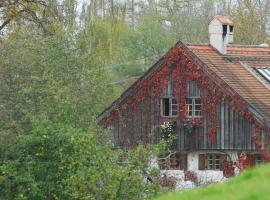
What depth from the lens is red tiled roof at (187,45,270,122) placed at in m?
32.4

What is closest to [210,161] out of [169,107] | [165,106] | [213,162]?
[213,162]

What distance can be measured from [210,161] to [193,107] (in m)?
2.17

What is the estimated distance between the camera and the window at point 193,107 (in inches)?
1329

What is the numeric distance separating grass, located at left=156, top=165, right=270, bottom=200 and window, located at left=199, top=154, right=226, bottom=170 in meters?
21.7

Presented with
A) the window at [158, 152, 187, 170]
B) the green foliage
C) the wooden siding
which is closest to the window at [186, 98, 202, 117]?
the wooden siding

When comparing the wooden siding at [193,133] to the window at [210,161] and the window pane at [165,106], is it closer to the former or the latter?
the window pane at [165,106]

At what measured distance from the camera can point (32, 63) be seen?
2675 centimetres

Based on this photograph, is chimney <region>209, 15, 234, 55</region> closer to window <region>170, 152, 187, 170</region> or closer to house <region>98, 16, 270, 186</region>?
house <region>98, 16, 270, 186</region>

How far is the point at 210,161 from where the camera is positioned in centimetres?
3350

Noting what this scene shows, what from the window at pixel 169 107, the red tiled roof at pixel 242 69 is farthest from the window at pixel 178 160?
the red tiled roof at pixel 242 69

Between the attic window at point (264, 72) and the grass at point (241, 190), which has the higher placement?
the attic window at point (264, 72)

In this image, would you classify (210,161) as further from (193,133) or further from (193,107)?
(193,107)

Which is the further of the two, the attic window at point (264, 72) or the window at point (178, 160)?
the attic window at point (264, 72)

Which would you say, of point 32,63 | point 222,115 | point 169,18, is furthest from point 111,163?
point 169,18
